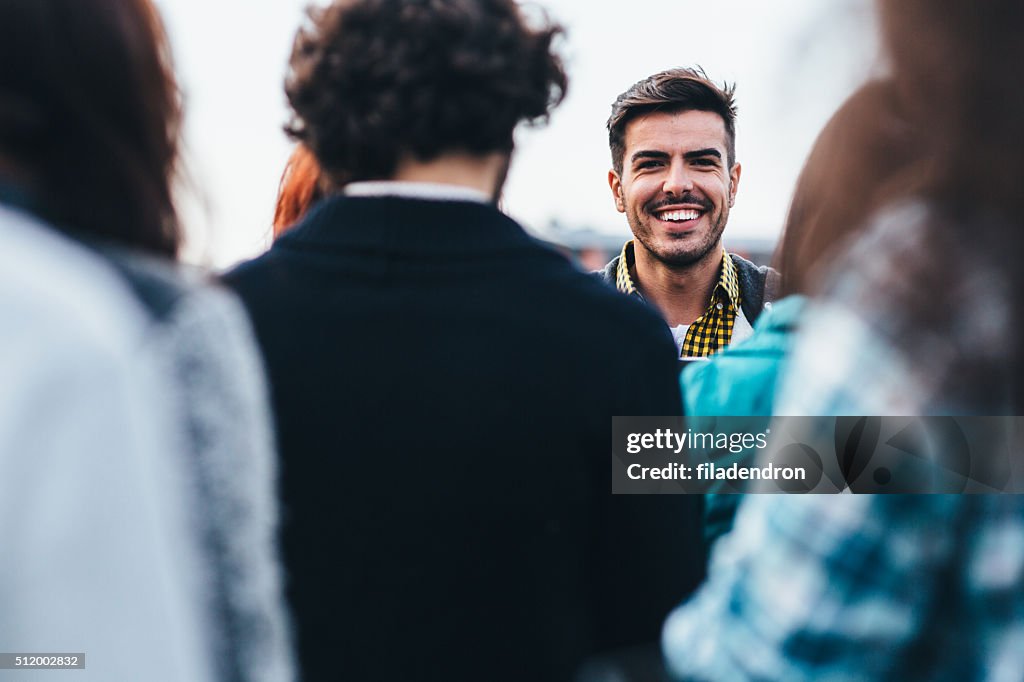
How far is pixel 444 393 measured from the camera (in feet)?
3.87

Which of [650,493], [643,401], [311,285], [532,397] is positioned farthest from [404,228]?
[650,493]

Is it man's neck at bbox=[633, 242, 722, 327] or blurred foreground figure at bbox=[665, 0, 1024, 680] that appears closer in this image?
blurred foreground figure at bbox=[665, 0, 1024, 680]

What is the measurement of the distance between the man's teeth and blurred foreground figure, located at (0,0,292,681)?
2377mm

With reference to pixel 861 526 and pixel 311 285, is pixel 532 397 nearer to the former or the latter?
pixel 311 285

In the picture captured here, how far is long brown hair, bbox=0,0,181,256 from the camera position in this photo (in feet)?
2.75

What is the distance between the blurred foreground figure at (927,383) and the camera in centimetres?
80

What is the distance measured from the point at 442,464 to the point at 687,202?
7.27 ft

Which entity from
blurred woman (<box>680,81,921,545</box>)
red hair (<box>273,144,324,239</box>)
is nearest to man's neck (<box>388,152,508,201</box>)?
blurred woman (<box>680,81,921,545</box>)

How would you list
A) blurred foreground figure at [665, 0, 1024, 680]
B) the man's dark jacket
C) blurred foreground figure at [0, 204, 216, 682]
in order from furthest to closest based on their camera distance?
the man's dark jacket
blurred foreground figure at [665, 0, 1024, 680]
blurred foreground figure at [0, 204, 216, 682]

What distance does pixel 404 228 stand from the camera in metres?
1.26

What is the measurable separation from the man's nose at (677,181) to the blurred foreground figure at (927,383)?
7.42ft

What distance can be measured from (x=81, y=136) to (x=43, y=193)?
8 centimetres

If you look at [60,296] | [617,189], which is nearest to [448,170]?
[60,296]

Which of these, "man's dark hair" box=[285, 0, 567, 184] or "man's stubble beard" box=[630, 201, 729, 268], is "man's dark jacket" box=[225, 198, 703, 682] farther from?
"man's stubble beard" box=[630, 201, 729, 268]
